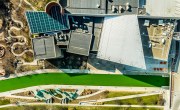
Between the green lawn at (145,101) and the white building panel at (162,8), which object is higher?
the white building panel at (162,8)

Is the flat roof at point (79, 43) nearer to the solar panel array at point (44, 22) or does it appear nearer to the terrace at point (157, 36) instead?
the solar panel array at point (44, 22)

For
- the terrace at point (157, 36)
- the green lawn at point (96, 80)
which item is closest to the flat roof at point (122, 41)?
the terrace at point (157, 36)

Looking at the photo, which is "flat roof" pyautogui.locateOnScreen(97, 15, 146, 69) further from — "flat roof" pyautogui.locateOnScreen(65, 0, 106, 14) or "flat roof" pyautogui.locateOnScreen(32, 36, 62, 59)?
"flat roof" pyautogui.locateOnScreen(32, 36, 62, 59)

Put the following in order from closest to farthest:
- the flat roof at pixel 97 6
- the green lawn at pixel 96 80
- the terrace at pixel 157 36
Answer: the flat roof at pixel 97 6 → the terrace at pixel 157 36 → the green lawn at pixel 96 80

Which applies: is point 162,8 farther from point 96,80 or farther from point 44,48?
point 44,48

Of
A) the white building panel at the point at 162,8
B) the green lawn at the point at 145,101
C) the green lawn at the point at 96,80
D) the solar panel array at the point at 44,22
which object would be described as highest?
the white building panel at the point at 162,8

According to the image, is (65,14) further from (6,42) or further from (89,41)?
(6,42)
